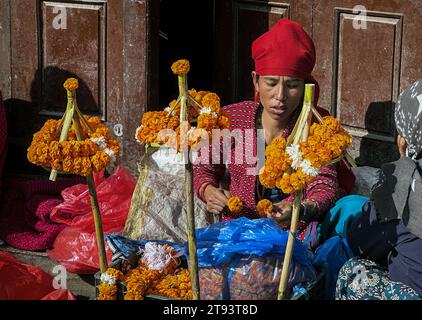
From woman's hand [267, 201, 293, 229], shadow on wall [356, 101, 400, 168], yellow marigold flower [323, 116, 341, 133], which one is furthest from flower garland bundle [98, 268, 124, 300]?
shadow on wall [356, 101, 400, 168]

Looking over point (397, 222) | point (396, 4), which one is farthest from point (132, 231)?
point (396, 4)

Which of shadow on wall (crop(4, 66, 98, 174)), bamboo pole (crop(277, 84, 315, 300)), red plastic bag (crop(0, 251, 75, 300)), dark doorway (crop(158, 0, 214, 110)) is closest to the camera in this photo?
bamboo pole (crop(277, 84, 315, 300))

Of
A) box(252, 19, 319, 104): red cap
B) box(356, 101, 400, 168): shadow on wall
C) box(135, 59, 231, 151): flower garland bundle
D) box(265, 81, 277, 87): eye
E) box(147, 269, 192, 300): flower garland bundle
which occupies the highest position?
box(252, 19, 319, 104): red cap

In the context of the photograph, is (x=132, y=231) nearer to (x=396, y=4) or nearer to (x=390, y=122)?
(x=390, y=122)

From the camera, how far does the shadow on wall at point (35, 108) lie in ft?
17.5

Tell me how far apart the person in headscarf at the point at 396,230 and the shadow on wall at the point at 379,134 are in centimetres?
121

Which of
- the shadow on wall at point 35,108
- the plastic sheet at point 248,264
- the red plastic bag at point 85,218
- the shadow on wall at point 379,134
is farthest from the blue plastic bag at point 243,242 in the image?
the shadow on wall at point 35,108

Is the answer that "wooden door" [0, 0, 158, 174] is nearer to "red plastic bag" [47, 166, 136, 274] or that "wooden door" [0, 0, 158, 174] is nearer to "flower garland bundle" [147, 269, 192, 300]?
"red plastic bag" [47, 166, 136, 274]

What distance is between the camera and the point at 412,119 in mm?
3363

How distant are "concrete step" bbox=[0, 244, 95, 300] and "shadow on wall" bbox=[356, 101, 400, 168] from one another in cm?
162

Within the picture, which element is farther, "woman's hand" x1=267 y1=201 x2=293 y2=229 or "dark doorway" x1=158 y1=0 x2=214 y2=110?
"dark doorway" x1=158 y1=0 x2=214 y2=110

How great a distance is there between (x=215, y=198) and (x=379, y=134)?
4.38 ft

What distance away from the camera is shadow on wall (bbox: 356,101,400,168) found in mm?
4809

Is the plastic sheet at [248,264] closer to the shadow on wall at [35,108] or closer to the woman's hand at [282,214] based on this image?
the woman's hand at [282,214]
